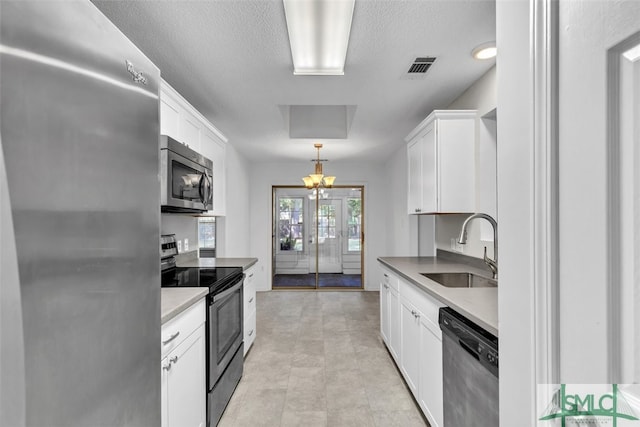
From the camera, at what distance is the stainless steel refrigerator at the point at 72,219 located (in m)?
0.52

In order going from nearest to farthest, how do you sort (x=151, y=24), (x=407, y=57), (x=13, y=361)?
1. (x=13, y=361)
2. (x=151, y=24)
3. (x=407, y=57)

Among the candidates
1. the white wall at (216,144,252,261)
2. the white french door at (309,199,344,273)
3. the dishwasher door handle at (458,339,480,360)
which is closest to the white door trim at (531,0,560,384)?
the dishwasher door handle at (458,339,480,360)

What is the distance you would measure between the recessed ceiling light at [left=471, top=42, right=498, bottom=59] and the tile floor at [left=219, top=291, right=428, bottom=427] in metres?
2.42

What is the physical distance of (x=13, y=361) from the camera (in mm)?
515

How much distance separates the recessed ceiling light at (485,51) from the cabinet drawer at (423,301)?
1.58m

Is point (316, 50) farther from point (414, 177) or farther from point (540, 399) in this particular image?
point (540, 399)

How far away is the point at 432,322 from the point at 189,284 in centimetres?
148

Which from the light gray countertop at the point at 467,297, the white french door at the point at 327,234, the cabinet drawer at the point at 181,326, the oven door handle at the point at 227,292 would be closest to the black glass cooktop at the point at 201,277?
the oven door handle at the point at 227,292

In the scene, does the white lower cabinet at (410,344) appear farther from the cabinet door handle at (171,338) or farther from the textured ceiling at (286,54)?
the textured ceiling at (286,54)

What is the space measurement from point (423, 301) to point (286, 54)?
1.84 metres

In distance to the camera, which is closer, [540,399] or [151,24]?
[540,399]

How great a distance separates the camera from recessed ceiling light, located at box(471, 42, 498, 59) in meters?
1.98

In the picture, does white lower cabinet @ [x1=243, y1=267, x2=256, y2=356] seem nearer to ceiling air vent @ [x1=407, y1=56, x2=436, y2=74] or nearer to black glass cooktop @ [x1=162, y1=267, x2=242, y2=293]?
black glass cooktop @ [x1=162, y1=267, x2=242, y2=293]

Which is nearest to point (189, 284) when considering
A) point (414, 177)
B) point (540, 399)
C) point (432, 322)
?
point (432, 322)
